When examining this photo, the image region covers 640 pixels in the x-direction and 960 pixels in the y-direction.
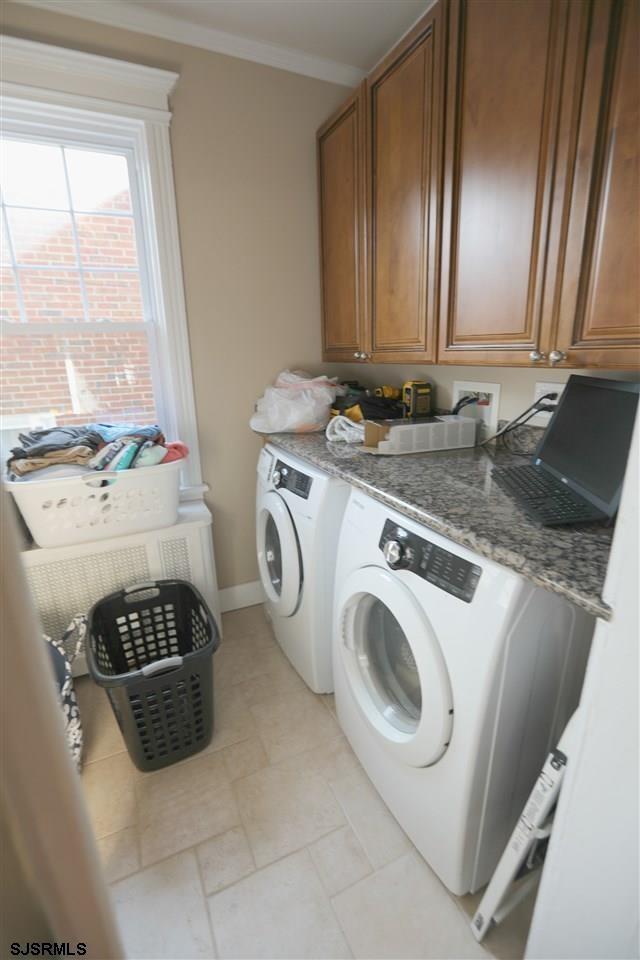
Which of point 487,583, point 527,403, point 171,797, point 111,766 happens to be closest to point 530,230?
point 527,403

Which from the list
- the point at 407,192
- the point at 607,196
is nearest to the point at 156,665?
the point at 607,196

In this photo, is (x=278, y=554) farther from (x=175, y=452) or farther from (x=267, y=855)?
(x=267, y=855)

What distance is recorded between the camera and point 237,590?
234cm

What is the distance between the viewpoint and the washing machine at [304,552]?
1.45m

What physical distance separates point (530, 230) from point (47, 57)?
71.3 inches

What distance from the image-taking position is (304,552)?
1534mm

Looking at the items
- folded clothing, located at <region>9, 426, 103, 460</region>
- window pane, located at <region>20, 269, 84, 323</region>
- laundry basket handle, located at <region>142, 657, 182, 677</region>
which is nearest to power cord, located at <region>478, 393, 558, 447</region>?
laundry basket handle, located at <region>142, 657, 182, 677</region>

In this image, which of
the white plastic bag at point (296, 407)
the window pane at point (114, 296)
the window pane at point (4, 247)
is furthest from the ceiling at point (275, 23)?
the white plastic bag at point (296, 407)

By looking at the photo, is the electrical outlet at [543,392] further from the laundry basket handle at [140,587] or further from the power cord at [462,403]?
the laundry basket handle at [140,587]

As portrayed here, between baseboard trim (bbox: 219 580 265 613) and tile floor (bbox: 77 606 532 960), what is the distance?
0.71 m

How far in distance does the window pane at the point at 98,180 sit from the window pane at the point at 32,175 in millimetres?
42

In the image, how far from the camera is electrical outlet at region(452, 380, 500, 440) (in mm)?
1647

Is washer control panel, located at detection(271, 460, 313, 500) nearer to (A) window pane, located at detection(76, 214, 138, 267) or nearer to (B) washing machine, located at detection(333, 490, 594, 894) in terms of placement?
(B) washing machine, located at detection(333, 490, 594, 894)

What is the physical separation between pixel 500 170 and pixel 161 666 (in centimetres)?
170
